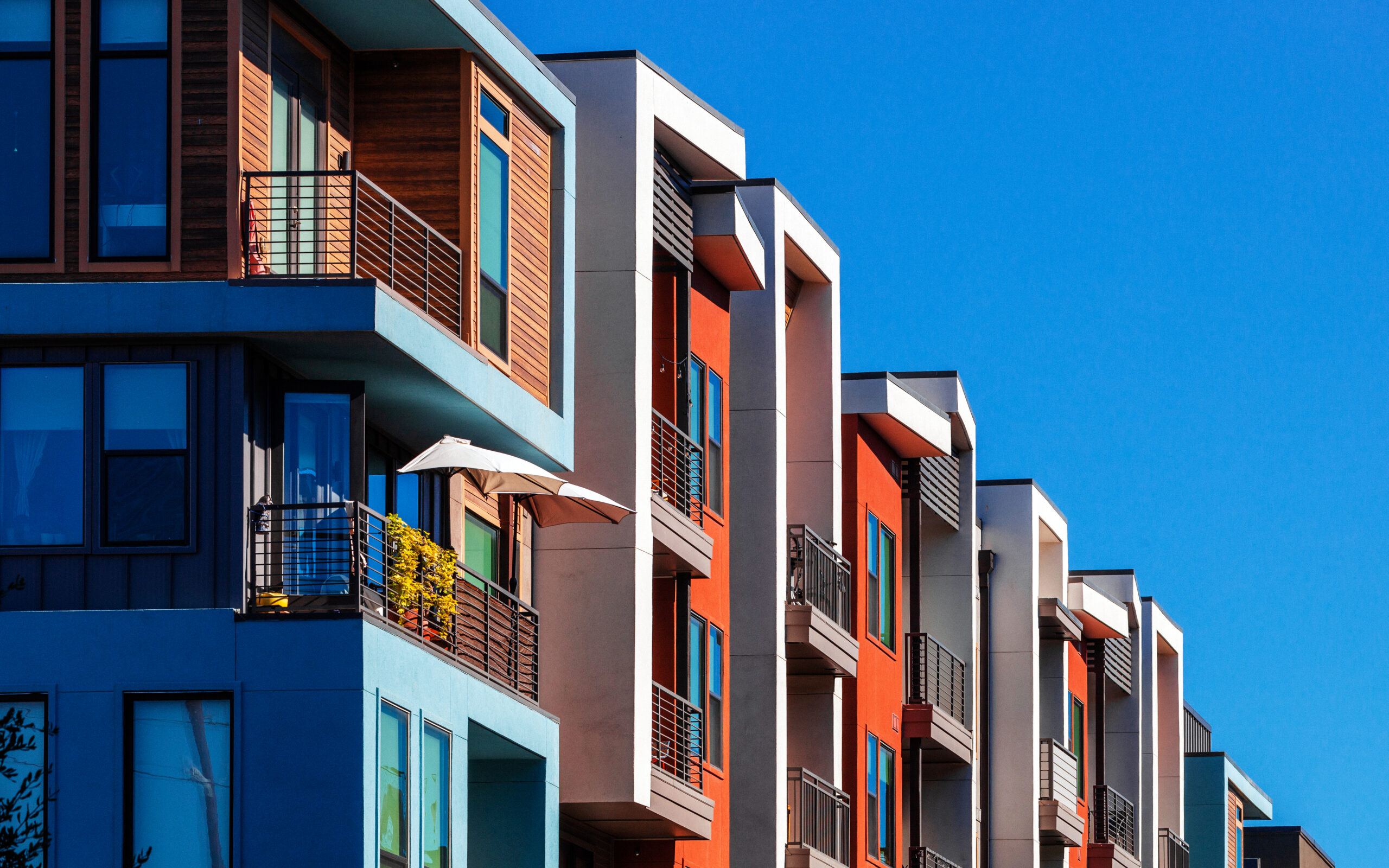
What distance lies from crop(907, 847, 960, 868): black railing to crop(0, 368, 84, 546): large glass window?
23.6m

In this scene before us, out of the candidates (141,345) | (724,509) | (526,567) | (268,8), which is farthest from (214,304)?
(724,509)

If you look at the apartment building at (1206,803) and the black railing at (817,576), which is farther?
the apartment building at (1206,803)

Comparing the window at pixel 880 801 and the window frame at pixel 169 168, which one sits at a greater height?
the window frame at pixel 169 168

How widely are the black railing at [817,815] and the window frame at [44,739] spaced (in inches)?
638

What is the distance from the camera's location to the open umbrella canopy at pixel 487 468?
25000mm

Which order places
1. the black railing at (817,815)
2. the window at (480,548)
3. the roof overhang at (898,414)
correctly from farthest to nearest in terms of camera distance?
the roof overhang at (898,414)
the black railing at (817,815)
the window at (480,548)

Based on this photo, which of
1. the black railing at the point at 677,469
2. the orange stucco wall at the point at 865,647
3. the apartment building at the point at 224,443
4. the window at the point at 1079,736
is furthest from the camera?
the window at the point at 1079,736

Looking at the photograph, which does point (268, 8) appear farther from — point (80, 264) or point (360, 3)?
point (80, 264)

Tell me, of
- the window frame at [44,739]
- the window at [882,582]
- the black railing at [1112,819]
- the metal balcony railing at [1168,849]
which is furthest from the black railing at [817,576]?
the metal balcony railing at [1168,849]

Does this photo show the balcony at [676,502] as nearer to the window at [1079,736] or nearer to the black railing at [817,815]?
the black railing at [817,815]

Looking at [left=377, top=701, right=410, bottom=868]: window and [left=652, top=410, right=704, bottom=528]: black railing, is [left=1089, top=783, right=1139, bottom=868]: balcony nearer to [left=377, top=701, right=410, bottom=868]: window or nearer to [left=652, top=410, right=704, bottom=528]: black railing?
[left=652, top=410, right=704, bottom=528]: black railing

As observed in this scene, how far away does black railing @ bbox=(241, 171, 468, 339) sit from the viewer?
2402 cm

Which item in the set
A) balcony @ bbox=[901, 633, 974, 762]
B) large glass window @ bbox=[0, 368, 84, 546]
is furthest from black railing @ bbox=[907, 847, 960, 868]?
large glass window @ bbox=[0, 368, 84, 546]

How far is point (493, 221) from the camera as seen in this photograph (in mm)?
27969
